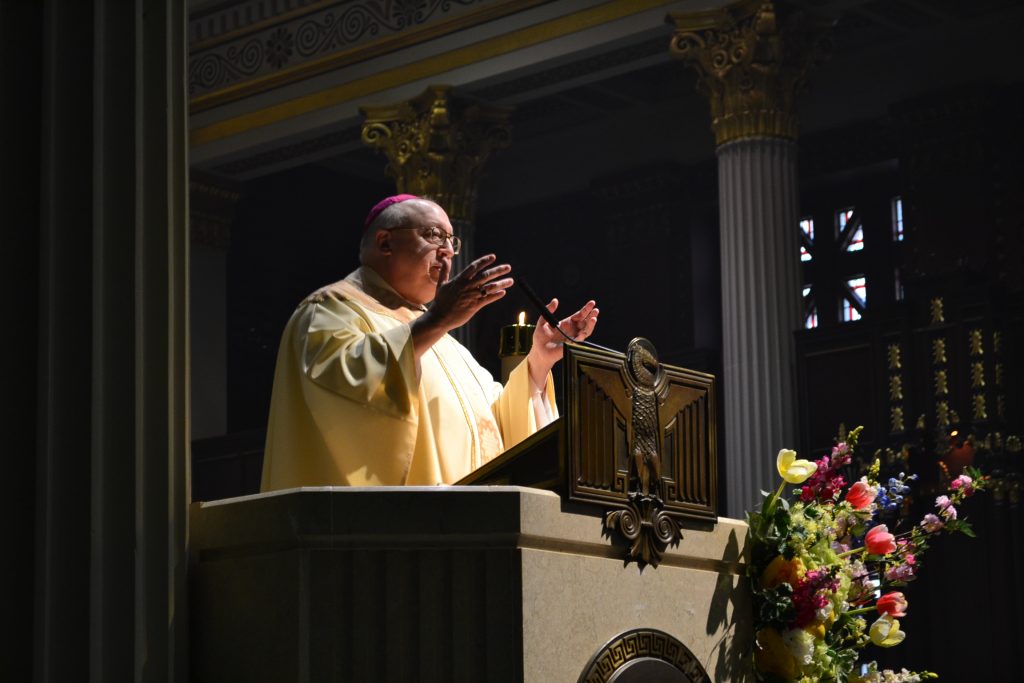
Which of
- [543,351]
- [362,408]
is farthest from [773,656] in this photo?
[543,351]

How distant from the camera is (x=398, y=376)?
13.6ft

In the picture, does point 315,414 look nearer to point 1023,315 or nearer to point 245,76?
point 1023,315

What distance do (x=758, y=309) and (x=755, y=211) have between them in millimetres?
680

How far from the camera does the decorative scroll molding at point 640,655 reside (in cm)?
318

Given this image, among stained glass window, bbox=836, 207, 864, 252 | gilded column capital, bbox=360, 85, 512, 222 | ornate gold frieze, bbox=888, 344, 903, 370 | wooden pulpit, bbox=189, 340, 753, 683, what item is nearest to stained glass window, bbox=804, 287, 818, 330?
stained glass window, bbox=836, 207, 864, 252

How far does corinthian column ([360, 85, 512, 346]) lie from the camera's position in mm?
14305

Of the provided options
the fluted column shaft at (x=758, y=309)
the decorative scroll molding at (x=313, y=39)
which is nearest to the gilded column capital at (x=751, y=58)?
the fluted column shaft at (x=758, y=309)

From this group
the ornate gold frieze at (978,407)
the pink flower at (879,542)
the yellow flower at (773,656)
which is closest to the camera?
the yellow flower at (773,656)

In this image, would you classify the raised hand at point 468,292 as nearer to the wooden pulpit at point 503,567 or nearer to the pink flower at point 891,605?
the wooden pulpit at point 503,567

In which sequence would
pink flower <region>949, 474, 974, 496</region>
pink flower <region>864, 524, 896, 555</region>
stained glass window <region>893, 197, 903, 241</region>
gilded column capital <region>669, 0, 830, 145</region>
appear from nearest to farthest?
pink flower <region>864, 524, 896, 555</region> < pink flower <region>949, 474, 974, 496</region> < gilded column capital <region>669, 0, 830, 145</region> < stained glass window <region>893, 197, 903, 241</region>

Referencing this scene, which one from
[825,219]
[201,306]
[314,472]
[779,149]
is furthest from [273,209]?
[314,472]

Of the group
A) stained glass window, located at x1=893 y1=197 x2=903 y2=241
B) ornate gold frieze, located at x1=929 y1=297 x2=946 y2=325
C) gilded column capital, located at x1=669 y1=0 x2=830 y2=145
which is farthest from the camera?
stained glass window, located at x1=893 y1=197 x2=903 y2=241

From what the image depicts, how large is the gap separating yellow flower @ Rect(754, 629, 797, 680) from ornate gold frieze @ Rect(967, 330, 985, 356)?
28.2 feet

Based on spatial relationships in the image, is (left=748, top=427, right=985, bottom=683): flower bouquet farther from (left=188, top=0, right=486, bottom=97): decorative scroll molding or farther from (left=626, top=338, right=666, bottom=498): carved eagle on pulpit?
(left=188, top=0, right=486, bottom=97): decorative scroll molding
